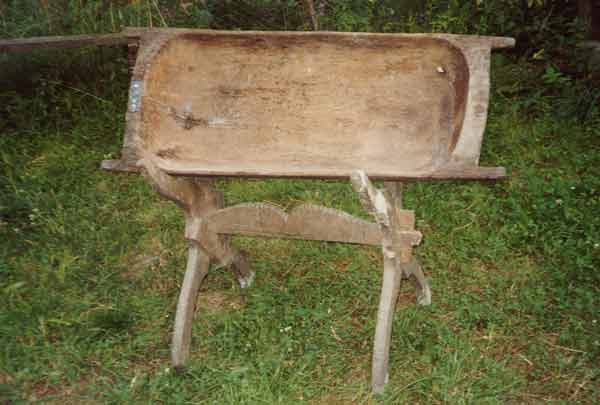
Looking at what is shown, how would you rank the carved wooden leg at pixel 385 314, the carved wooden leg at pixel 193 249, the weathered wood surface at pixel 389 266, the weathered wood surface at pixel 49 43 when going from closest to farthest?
the weathered wood surface at pixel 389 266 < the carved wooden leg at pixel 385 314 < the carved wooden leg at pixel 193 249 < the weathered wood surface at pixel 49 43

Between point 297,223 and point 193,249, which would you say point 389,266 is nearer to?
point 297,223

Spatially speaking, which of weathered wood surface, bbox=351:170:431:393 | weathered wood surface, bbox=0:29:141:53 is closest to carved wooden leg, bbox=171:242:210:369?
weathered wood surface, bbox=351:170:431:393

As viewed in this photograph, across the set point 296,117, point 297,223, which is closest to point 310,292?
point 297,223

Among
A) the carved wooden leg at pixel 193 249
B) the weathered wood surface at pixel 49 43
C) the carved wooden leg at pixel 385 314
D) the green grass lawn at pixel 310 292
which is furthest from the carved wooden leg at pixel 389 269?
the weathered wood surface at pixel 49 43

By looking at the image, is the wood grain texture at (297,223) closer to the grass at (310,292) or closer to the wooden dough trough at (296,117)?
the wooden dough trough at (296,117)

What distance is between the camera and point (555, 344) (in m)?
2.62

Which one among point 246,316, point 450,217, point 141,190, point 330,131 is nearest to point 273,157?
point 330,131

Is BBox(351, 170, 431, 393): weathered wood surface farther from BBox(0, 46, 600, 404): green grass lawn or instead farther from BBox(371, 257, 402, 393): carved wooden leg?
BBox(0, 46, 600, 404): green grass lawn

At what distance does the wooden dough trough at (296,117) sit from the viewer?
2334 millimetres

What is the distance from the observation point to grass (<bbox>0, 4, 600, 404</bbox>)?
2512mm

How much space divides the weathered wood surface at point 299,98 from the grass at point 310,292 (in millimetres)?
837

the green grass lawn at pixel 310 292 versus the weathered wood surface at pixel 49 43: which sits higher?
the weathered wood surface at pixel 49 43

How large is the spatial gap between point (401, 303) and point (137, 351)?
1288 mm

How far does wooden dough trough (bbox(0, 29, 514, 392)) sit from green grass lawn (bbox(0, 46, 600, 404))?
0.25m
